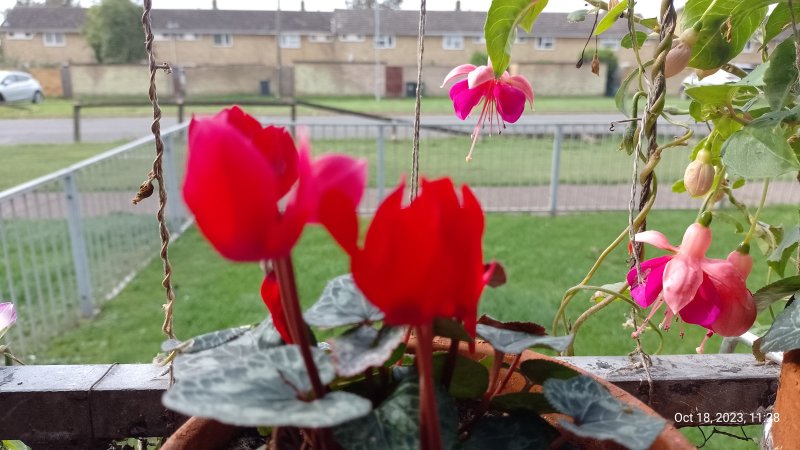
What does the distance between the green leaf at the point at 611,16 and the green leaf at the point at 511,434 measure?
1.08 feet

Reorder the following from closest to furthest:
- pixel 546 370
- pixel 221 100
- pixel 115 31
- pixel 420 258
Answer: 1. pixel 420 258
2. pixel 546 370
3. pixel 221 100
4. pixel 115 31

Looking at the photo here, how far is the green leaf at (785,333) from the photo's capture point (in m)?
0.36

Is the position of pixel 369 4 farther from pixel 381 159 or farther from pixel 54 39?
pixel 381 159

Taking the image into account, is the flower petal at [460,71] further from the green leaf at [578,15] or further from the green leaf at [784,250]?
the green leaf at [784,250]

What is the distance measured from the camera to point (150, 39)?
1.22 feet

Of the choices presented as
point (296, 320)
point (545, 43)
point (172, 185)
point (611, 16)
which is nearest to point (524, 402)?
point (296, 320)

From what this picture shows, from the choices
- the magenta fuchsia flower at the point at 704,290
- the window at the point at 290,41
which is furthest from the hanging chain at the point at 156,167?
the window at the point at 290,41

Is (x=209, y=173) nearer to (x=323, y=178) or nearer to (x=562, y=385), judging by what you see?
(x=323, y=178)

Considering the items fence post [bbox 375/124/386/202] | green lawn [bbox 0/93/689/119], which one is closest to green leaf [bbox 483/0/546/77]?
fence post [bbox 375/124/386/202]

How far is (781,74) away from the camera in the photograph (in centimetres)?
42

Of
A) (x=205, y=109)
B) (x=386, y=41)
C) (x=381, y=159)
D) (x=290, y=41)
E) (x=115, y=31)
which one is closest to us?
(x=381, y=159)

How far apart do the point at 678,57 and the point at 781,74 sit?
0.26 ft

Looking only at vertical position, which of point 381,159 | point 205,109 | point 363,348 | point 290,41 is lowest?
point 205,109

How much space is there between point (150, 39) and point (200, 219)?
235mm
